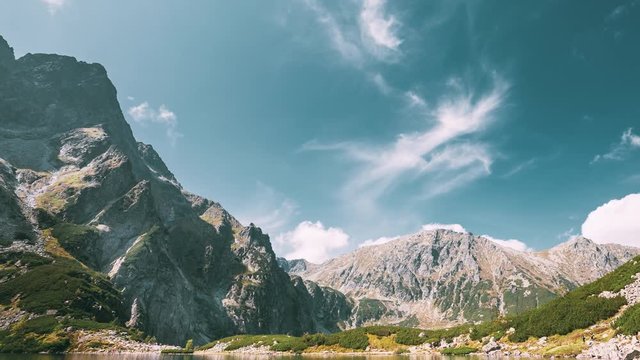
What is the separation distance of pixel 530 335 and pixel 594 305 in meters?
10.6

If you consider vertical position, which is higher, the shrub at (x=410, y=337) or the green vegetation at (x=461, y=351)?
the shrub at (x=410, y=337)

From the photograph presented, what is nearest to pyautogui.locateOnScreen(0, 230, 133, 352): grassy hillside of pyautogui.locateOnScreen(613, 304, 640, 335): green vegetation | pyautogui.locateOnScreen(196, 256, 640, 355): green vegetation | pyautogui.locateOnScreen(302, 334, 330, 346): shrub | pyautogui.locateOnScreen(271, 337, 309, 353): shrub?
pyautogui.locateOnScreen(271, 337, 309, 353): shrub

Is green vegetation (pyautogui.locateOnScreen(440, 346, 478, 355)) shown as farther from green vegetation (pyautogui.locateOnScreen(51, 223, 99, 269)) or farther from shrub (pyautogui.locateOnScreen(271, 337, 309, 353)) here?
green vegetation (pyautogui.locateOnScreen(51, 223, 99, 269))

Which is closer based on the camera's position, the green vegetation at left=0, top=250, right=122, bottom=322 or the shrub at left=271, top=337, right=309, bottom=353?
the shrub at left=271, top=337, right=309, bottom=353

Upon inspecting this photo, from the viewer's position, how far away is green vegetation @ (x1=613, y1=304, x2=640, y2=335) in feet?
161

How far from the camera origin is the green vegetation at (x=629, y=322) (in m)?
49.0

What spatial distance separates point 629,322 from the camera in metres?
50.9

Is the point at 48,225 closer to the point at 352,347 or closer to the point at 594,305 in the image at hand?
the point at 352,347

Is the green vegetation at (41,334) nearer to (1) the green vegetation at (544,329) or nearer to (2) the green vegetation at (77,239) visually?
(1) the green vegetation at (544,329)

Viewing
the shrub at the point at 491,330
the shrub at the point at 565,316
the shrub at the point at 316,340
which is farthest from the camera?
the shrub at the point at 316,340

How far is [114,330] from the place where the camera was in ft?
333

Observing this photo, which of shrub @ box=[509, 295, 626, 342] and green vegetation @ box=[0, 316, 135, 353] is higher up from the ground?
green vegetation @ box=[0, 316, 135, 353]

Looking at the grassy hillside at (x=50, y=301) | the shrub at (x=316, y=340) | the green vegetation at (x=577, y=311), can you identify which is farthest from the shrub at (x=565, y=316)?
the grassy hillside at (x=50, y=301)

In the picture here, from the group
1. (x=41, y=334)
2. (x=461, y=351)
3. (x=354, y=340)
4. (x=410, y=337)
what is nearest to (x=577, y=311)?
(x=461, y=351)
